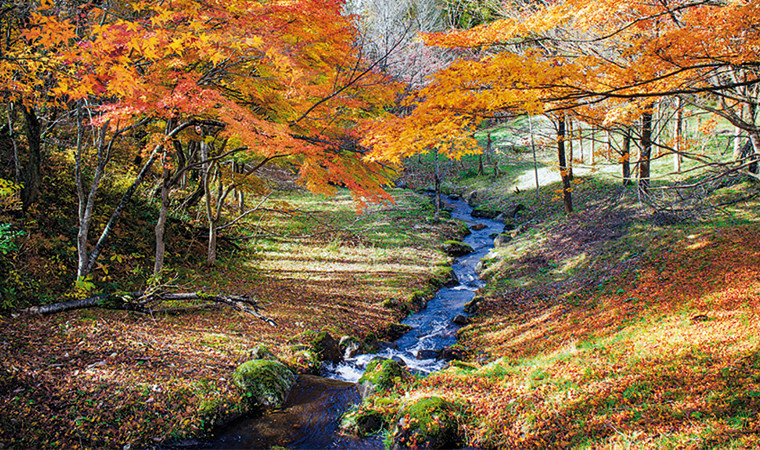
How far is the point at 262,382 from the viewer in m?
6.15

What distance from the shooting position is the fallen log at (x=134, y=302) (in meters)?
6.60

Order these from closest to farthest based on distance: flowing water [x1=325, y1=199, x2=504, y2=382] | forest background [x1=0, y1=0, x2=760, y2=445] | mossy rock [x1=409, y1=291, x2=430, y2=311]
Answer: forest background [x1=0, y1=0, x2=760, y2=445]
flowing water [x1=325, y1=199, x2=504, y2=382]
mossy rock [x1=409, y1=291, x2=430, y2=311]

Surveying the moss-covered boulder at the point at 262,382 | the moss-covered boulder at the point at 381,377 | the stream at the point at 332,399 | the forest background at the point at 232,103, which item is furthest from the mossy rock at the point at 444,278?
the moss-covered boulder at the point at 262,382

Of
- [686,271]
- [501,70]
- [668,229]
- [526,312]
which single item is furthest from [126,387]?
[668,229]

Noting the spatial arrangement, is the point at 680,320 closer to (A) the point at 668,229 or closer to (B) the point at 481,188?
(A) the point at 668,229

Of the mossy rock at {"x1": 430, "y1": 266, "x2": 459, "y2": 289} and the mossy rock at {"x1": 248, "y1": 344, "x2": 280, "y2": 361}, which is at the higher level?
the mossy rock at {"x1": 248, "y1": 344, "x2": 280, "y2": 361}

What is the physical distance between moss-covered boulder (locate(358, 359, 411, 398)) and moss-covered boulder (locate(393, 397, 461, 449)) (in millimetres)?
1021

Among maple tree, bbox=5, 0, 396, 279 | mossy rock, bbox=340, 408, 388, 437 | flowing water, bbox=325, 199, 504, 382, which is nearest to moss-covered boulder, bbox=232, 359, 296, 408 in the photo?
mossy rock, bbox=340, 408, 388, 437

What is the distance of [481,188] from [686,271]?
63.5 feet

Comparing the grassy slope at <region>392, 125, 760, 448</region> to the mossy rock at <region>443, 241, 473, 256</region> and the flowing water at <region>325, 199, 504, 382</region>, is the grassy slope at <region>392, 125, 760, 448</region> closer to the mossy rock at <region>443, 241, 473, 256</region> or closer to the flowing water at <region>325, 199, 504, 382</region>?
the flowing water at <region>325, 199, 504, 382</region>

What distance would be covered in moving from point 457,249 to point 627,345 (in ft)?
34.2

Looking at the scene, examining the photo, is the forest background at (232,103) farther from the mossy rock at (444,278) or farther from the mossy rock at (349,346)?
the mossy rock at (444,278)

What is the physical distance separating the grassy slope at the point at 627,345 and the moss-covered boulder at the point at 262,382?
2.18m

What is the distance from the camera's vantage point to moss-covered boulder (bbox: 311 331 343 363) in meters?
7.92
